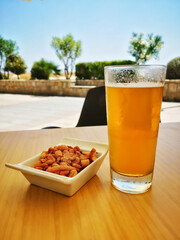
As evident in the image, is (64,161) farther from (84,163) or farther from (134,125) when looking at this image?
(134,125)

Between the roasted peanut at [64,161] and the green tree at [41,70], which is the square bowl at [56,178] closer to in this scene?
the roasted peanut at [64,161]

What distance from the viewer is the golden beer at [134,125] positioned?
0.44 m

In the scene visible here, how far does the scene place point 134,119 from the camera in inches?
17.4

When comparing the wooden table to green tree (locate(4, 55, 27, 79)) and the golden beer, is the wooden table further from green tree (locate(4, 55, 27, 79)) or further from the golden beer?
green tree (locate(4, 55, 27, 79))

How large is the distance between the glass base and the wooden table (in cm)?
1

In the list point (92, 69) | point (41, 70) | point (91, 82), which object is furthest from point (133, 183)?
point (41, 70)

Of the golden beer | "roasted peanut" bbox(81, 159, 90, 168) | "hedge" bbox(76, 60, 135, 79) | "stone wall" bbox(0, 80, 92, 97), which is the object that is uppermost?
the golden beer

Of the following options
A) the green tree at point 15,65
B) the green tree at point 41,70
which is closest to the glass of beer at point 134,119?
the green tree at point 41,70

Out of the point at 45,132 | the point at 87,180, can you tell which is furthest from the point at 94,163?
the point at 45,132

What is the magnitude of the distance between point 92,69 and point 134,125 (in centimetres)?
1238

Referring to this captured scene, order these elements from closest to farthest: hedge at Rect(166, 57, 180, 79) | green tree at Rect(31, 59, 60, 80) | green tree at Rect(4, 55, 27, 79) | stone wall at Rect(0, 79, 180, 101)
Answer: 1. hedge at Rect(166, 57, 180, 79)
2. stone wall at Rect(0, 79, 180, 101)
3. green tree at Rect(31, 59, 60, 80)
4. green tree at Rect(4, 55, 27, 79)

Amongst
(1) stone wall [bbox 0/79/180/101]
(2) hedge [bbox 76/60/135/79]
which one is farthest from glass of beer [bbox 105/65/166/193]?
(2) hedge [bbox 76/60/135/79]

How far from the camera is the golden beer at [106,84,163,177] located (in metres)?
0.44

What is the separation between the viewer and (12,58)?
1852 cm
